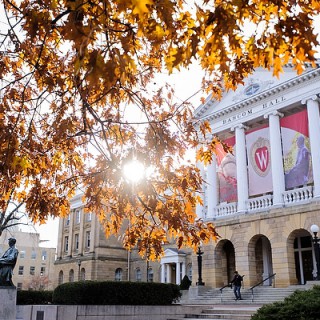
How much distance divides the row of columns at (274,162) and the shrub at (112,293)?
14.2 m

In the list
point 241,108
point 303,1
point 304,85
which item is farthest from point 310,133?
point 303,1

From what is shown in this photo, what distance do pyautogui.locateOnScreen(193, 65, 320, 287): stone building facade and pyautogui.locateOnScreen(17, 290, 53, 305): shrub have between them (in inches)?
436

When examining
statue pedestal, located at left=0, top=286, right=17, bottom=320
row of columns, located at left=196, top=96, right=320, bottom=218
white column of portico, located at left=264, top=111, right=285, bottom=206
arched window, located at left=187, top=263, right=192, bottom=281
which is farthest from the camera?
arched window, located at left=187, top=263, right=192, bottom=281

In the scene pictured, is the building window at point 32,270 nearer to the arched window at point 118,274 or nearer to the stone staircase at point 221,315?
the arched window at point 118,274

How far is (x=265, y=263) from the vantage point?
3206 centimetres

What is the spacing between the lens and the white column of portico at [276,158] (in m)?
30.1

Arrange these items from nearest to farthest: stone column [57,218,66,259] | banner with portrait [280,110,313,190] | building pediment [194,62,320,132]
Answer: banner with portrait [280,110,313,190] → building pediment [194,62,320,132] → stone column [57,218,66,259]

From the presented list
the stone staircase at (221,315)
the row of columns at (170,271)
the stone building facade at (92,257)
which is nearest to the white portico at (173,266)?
the row of columns at (170,271)

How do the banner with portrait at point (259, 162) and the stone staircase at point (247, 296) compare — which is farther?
the banner with portrait at point (259, 162)

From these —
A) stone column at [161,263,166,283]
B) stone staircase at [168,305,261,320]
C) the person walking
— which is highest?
stone column at [161,263,166,283]

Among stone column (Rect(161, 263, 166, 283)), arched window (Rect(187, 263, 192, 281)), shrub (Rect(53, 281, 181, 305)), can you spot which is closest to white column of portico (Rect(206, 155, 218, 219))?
arched window (Rect(187, 263, 192, 281))

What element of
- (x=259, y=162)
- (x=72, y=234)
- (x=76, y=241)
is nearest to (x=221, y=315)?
(x=259, y=162)

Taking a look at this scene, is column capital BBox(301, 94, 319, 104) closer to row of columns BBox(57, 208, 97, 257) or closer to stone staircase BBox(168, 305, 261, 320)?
stone staircase BBox(168, 305, 261, 320)

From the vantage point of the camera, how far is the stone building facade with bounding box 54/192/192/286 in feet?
181
